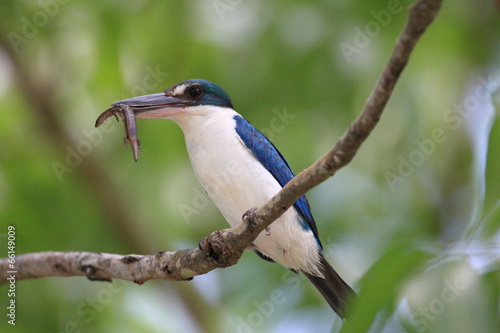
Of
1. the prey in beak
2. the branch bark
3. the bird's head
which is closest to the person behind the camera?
the branch bark

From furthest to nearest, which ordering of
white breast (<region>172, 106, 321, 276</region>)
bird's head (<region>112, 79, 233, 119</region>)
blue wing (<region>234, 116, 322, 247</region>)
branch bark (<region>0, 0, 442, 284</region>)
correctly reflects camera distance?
bird's head (<region>112, 79, 233, 119</region>), blue wing (<region>234, 116, 322, 247</region>), white breast (<region>172, 106, 321, 276</region>), branch bark (<region>0, 0, 442, 284</region>)

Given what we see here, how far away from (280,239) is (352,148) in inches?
75.0

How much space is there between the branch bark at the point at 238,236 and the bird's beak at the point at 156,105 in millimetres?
994

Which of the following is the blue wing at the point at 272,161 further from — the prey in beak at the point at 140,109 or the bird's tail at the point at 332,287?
the prey in beak at the point at 140,109

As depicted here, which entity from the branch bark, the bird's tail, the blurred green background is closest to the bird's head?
the blurred green background

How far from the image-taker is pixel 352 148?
2.03 meters

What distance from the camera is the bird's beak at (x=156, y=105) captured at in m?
3.98

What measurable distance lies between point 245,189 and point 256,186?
7 cm

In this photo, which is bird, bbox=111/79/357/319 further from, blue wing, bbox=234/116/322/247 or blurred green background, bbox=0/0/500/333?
blurred green background, bbox=0/0/500/333

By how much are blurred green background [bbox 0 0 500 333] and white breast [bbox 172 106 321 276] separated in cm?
55

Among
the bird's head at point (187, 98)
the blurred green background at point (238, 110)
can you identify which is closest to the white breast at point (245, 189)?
the bird's head at point (187, 98)

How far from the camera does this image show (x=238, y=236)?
9.42 feet

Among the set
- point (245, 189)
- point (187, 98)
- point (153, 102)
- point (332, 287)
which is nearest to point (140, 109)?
point (153, 102)

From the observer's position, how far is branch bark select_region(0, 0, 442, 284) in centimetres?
179
